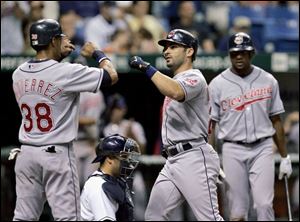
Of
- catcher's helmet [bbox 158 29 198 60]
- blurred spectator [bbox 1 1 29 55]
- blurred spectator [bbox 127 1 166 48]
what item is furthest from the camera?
blurred spectator [bbox 127 1 166 48]

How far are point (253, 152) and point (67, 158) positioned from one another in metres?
2.14

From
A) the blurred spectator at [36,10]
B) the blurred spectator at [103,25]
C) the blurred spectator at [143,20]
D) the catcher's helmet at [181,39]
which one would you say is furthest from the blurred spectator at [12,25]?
the catcher's helmet at [181,39]

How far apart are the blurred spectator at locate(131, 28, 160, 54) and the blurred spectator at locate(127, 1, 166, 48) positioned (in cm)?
23

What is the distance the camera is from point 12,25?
36.5 ft

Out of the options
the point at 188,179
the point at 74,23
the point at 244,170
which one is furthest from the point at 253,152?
the point at 74,23

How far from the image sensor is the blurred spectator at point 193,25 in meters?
12.1

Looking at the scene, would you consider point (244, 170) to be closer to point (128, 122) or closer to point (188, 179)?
point (188, 179)

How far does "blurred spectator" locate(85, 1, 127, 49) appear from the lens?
38.5 ft

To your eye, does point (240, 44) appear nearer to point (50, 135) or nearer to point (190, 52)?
point (190, 52)

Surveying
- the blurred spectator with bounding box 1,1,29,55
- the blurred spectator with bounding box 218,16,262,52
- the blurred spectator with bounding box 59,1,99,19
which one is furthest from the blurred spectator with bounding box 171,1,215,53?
the blurred spectator with bounding box 1,1,29,55

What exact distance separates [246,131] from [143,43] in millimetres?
3860

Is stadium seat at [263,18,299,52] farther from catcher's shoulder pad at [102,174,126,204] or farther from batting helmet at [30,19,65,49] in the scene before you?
batting helmet at [30,19,65,49]

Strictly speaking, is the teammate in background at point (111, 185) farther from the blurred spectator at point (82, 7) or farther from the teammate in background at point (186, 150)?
the blurred spectator at point (82, 7)

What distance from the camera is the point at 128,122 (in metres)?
11.0
